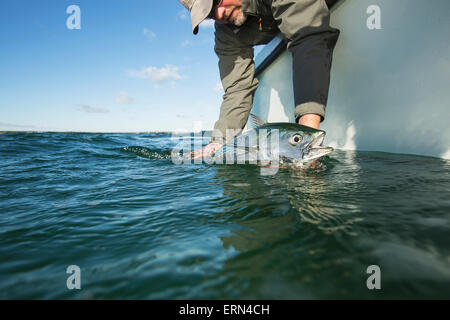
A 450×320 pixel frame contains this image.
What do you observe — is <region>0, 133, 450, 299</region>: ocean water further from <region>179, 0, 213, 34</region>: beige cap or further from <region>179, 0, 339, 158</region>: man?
<region>179, 0, 213, 34</region>: beige cap

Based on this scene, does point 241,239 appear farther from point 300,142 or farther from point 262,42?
point 262,42

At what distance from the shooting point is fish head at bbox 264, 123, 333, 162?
1389 mm

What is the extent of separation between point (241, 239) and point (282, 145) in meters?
0.98

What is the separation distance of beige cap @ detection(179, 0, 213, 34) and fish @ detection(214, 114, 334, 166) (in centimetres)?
113

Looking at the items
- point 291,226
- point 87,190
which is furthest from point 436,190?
point 87,190

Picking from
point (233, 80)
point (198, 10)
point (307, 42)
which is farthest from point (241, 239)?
point (233, 80)

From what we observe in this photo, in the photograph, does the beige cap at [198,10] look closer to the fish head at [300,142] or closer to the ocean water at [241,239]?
the fish head at [300,142]

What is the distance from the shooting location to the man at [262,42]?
159 cm

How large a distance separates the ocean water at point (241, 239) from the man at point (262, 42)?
663mm

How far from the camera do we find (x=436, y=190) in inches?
37.2

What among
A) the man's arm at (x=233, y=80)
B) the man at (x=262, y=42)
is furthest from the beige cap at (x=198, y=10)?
the man's arm at (x=233, y=80)

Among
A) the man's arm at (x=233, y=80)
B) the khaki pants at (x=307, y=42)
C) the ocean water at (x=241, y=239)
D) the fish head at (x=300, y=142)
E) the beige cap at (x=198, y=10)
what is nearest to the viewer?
the ocean water at (x=241, y=239)

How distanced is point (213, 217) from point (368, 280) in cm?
53
